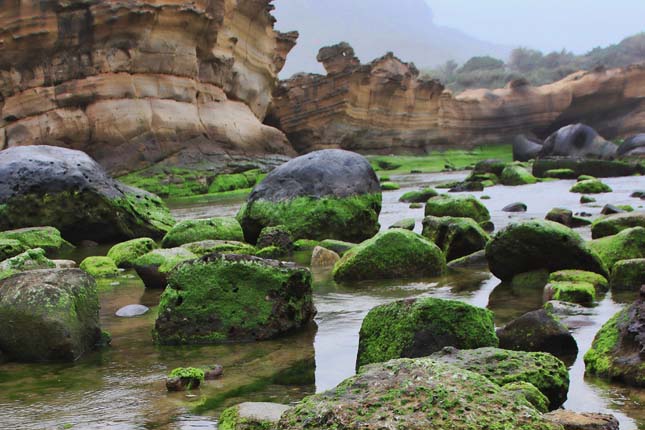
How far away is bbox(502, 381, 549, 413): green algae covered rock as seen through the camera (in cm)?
348

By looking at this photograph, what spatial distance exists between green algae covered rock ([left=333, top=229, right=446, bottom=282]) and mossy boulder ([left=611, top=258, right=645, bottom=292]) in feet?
6.40

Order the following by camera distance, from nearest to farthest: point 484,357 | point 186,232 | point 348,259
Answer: point 484,357 < point 348,259 < point 186,232

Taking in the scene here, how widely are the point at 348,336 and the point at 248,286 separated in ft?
2.92

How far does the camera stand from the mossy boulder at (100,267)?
905 centimetres

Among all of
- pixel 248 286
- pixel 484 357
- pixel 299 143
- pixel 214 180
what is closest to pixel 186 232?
pixel 248 286

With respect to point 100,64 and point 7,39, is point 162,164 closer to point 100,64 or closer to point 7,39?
point 100,64

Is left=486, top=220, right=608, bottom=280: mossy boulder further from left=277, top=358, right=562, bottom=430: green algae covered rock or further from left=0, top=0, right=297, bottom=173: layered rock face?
left=0, top=0, right=297, bottom=173: layered rock face

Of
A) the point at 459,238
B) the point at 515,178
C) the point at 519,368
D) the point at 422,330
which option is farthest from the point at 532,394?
the point at 515,178

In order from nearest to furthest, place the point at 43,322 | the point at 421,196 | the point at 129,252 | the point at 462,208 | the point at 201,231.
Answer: the point at 43,322 < the point at 129,252 < the point at 201,231 < the point at 462,208 < the point at 421,196

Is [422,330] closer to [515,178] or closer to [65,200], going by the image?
[65,200]

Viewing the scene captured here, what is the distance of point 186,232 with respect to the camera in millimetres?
10812

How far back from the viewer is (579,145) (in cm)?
3775

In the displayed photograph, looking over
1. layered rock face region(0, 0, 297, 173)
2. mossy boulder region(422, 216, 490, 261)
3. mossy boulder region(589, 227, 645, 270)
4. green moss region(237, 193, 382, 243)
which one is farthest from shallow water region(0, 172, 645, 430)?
layered rock face region(0, 0, 297, 173)

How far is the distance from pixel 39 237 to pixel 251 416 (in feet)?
29.3
